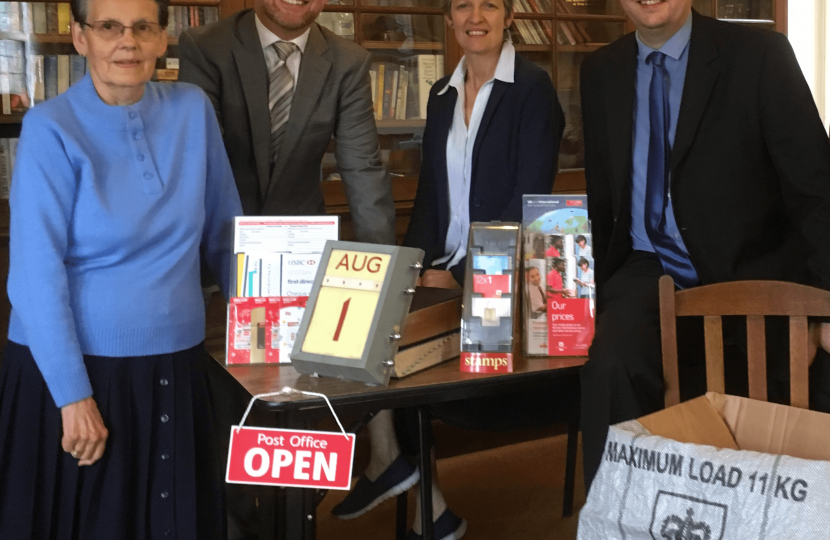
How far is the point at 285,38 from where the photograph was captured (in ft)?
7.66

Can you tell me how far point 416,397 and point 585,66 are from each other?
113 centimetres

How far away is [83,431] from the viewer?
157 cm

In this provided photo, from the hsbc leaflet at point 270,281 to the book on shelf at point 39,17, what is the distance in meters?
1.64

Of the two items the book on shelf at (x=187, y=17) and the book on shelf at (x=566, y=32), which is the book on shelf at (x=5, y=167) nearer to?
the book on shelf at (x=187, y=17)

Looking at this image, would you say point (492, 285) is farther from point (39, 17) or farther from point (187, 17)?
point (39, 17)

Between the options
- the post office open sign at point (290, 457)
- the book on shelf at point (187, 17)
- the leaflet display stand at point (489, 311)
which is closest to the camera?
the post office open sign at point (290, 457)

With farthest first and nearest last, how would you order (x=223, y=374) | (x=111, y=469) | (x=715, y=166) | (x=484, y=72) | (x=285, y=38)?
(x=484, y=72), (x=285, y=38), (x=715, y=166), (x=223, y=374), (x=111, y=469)

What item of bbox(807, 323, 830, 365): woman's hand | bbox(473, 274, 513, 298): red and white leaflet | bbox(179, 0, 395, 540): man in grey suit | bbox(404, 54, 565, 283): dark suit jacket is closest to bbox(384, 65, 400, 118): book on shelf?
bbox(404, 54, 565, 283): dark suit jacket

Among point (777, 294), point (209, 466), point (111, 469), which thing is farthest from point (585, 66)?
point (111, 469)

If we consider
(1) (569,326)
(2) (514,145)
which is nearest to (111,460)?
(1) (569,326)

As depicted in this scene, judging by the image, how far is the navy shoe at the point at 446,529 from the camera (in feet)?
8.20

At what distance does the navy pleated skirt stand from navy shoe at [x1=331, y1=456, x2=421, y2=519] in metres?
0.77

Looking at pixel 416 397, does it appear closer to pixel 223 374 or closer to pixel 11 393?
pixel 223 374

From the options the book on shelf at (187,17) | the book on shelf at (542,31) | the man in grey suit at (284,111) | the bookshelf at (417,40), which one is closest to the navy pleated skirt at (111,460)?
the man in grey suit at (284,111)
